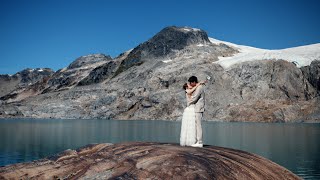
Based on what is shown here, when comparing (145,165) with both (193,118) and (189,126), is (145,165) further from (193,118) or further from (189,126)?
(193,118)

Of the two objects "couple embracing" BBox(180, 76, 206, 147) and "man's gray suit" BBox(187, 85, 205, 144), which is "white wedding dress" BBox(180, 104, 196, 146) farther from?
"man's gray suit" BBox(187, 85, 205, 144)

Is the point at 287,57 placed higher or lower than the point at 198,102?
higher

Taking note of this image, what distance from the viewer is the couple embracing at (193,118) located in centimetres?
1622

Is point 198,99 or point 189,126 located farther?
point 198,99

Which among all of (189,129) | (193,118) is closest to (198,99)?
(193,118)

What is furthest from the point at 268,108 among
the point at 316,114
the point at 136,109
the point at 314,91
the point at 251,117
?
the point at 136,109

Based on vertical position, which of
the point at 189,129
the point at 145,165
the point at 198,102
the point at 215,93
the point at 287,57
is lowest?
the point at 145,165

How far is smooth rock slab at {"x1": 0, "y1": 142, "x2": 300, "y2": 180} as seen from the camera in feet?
36.3

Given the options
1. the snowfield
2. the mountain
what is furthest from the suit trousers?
the snowfield

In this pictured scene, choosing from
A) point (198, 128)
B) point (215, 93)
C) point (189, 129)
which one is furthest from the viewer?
point (215, 93)

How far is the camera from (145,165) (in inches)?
456

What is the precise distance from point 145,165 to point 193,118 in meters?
5.36

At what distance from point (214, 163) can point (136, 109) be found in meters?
152

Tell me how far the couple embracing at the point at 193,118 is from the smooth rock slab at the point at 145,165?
2.17 metres
